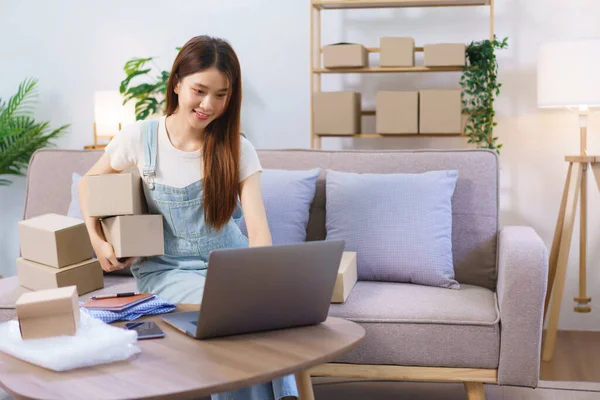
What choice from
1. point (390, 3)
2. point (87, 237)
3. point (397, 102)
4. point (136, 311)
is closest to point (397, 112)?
point (397, 102)

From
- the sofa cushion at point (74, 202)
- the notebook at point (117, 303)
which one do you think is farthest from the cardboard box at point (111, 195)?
the sofa cushion at point (74, 202)

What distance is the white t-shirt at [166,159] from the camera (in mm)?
2025

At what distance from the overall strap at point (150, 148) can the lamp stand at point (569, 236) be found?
1.79 m

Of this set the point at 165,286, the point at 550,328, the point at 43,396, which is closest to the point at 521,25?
the point at 550,328

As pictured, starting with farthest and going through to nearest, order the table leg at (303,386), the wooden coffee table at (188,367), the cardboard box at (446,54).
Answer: the cardboard box at (446,54), the table leg at (303,386), the wooden coffee table at (188,367)

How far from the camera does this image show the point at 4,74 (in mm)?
4207

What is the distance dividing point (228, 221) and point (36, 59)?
102 inches

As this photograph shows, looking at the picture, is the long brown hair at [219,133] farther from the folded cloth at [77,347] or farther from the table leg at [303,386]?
the folded cloth at [77,347]

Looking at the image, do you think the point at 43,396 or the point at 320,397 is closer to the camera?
the point at 43,396

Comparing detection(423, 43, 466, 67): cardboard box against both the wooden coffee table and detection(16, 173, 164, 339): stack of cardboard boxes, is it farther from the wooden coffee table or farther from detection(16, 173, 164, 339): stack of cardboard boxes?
the wooden coffee table

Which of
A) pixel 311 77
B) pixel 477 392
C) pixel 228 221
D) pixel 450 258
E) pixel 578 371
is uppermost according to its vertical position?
pixel 311 77

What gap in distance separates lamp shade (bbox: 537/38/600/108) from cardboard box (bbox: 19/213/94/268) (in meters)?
1.99

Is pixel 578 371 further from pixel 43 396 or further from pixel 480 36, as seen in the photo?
pixel 43 396

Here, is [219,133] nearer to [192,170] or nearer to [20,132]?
[192,170]
